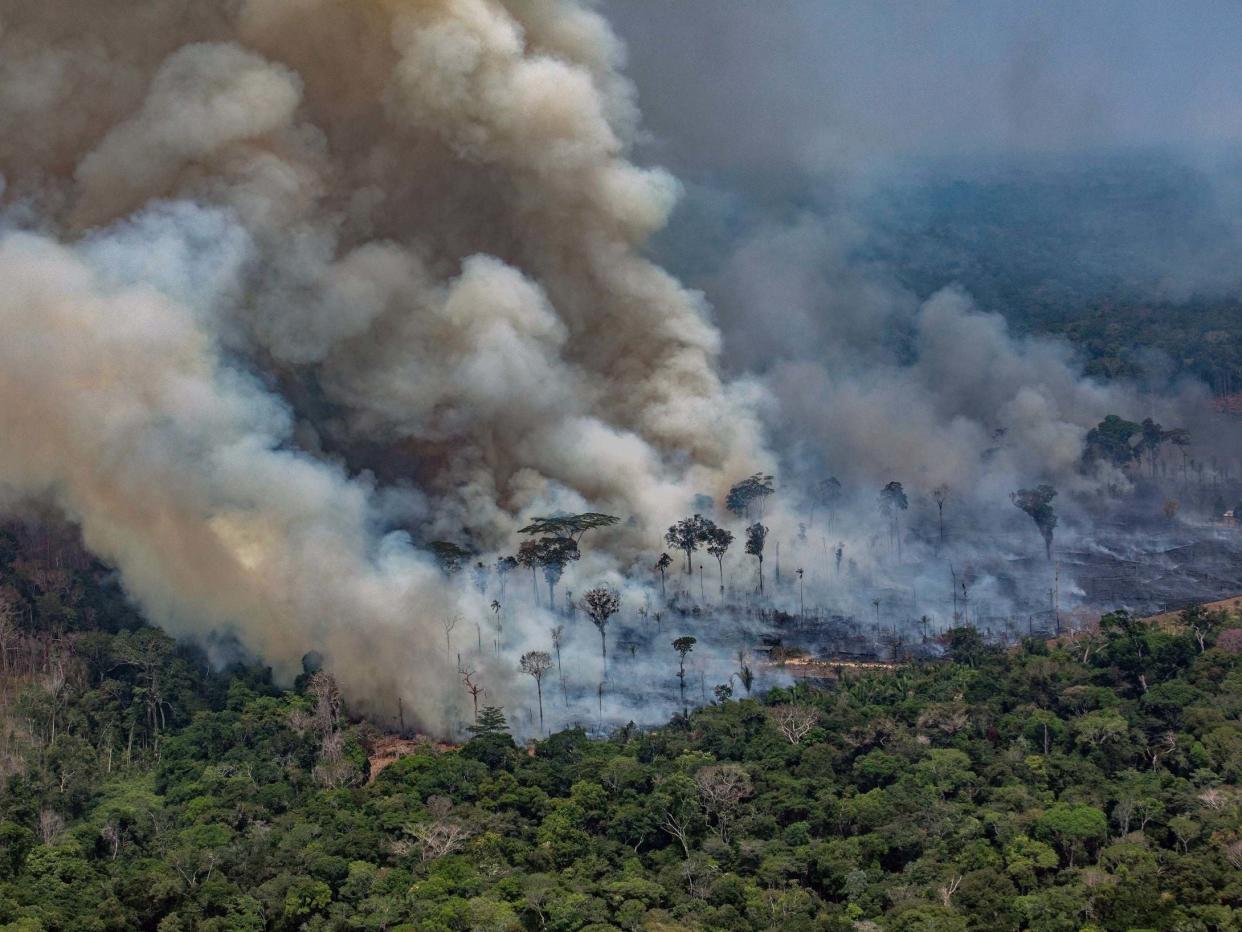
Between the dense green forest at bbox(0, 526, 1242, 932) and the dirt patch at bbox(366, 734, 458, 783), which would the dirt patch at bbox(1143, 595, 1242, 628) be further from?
the dirt patch at bbox(366, 734, 458, 783)

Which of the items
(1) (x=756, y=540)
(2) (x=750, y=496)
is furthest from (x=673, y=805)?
(2) (x=750, y=496)

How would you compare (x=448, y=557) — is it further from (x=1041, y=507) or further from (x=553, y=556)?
(x=1041, y=507)

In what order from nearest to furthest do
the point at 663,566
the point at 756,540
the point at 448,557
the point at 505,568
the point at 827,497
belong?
the point at 448,557 → the point at 505,568 → the point at 663,566 → the point at 756,540 → the point at 827,497

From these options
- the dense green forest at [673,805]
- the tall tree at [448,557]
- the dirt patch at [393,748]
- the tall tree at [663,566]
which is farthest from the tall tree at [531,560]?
the dense green forest at [673,805]

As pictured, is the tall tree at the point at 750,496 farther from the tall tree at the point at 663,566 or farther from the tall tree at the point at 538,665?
the tall tree at the point at 538,665

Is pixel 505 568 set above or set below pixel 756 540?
below

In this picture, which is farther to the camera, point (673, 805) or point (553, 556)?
point (553, 556)

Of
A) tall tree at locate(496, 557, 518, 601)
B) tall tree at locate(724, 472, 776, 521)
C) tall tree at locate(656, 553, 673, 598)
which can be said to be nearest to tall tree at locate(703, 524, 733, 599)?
tall tree at locate(656, 553, 673, 598)
